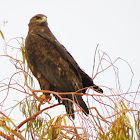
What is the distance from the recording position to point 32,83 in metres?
2.35

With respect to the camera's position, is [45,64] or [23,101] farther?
[45,64]

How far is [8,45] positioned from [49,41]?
1.33 ft

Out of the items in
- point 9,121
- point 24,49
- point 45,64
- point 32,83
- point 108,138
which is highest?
point 24,49

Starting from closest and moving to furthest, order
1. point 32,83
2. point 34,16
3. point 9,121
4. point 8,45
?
point 9,121 → point 8,45 → point 32,83 → point 34,16

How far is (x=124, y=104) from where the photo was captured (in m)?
1.94

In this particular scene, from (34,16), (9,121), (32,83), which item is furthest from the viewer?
(34,16)

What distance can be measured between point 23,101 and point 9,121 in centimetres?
39

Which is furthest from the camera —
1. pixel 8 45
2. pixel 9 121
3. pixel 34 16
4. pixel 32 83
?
pixel 34 16

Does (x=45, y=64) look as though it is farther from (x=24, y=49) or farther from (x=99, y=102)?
(x=99, y=102)

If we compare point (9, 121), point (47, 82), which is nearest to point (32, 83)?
point (47, 82)

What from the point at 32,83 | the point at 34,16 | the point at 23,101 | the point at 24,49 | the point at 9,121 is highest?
the point at 34,16

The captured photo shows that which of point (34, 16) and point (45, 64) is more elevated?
point (34, 16)

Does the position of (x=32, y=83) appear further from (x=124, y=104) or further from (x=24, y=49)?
(x=124, y=104)

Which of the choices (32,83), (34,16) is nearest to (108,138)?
(32,83)
